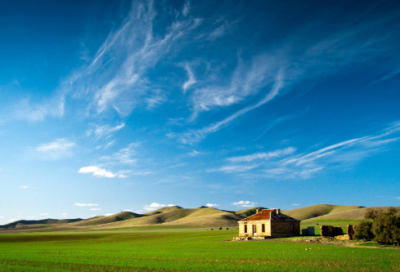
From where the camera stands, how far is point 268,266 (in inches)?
763

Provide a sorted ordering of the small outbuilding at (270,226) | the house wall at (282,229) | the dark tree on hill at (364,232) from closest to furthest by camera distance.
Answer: the dark tree on hill at (364,232)
the house wall at (282,229)
the small outbuilding at (270,226)

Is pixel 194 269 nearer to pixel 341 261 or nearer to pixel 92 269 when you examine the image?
pixel 92 269

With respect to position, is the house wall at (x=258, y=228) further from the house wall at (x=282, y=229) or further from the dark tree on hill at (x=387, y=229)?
the dark tree on hill at (x=387, y=229)

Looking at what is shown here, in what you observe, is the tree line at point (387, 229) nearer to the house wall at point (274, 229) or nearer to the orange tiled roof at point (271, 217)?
the house wall at point (274, 229)

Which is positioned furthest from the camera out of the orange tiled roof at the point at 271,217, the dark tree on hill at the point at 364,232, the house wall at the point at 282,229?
the orange tiled roof at the point at 271,217

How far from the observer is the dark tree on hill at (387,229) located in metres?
31.8

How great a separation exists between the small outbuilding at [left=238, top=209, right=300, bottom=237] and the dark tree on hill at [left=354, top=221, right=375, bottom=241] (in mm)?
16657

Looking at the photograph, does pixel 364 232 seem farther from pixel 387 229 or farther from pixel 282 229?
pixel 282 229

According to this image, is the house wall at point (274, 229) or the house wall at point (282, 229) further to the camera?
the house wall at point (282, 229)

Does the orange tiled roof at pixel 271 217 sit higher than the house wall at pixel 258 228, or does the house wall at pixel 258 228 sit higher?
the orange tiled roof at pixel 271 217

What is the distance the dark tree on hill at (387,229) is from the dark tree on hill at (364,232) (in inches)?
118

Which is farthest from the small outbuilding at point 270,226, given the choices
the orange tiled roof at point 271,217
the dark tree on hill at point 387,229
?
the dark tree on hill at point 387,229

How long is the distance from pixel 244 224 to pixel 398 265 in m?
40.5

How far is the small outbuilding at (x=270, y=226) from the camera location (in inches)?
2092
